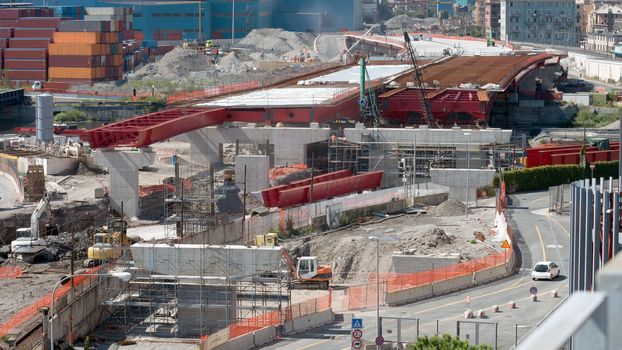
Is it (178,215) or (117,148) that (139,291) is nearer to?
(178,215)

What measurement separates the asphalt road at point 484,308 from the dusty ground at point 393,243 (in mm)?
2339

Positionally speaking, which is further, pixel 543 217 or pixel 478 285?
pixel 543 217

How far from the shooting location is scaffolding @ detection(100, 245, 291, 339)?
35812 millimetres

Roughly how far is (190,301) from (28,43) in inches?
3182

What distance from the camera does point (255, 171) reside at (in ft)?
200

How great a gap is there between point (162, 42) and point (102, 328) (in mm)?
122554

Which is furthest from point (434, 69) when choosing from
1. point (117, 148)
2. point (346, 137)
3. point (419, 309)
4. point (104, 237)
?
point (419, 309)

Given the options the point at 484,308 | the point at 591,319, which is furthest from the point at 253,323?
the point at 591,319

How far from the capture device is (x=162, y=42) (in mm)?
156500

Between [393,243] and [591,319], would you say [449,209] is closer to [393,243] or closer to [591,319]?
[393,243]

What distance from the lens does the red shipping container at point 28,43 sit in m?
112

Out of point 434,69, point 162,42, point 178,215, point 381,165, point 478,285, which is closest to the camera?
point 478,285

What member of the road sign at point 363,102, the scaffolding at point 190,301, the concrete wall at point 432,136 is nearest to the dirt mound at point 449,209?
the concrete wall at point 432,136

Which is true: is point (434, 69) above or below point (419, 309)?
above
